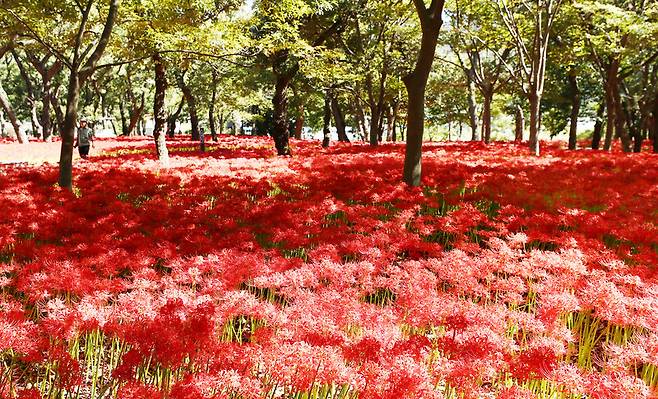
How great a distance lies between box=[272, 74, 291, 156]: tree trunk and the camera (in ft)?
65.2

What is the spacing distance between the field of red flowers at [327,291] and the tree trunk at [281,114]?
9537mm

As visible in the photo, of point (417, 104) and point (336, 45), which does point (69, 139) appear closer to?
point (417, 104)

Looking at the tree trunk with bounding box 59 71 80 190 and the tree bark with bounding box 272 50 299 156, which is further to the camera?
the tree bark with bounding box 272 50 299 156

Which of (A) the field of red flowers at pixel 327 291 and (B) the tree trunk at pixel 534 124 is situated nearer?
(A) the field of red flowers at pixel 327 291

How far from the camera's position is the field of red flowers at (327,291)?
3.25 m

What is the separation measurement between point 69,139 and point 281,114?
35.6 ft

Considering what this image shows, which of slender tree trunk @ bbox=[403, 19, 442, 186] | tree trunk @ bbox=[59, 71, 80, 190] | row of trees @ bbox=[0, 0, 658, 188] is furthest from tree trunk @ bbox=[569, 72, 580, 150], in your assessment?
tree trunk @ bbox=[59, 71, 80, 190]

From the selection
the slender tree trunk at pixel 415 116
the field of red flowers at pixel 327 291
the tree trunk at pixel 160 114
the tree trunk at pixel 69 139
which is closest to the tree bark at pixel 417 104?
the slender tree trunk at pixel 415 116

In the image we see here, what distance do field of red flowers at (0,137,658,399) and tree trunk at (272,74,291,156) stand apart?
954cm

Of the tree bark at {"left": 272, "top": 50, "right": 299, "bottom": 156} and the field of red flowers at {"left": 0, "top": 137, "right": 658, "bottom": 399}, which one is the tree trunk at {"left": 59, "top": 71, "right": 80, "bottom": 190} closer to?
the field of red flowers at {"left": 0, "top": 137, "right": 658, "bottom": 399}

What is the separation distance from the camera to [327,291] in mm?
4840

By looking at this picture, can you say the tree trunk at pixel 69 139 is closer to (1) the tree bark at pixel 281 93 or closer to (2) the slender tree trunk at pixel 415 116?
(2) the slender tree trunk at pixel 415 116

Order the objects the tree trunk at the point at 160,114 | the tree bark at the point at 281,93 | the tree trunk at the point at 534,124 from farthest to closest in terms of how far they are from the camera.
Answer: the tree bark at the point at 281,93 < the tree trunk at the point at 534,124 < the tree trunk at the point at 160,114

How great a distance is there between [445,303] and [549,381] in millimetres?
1311
